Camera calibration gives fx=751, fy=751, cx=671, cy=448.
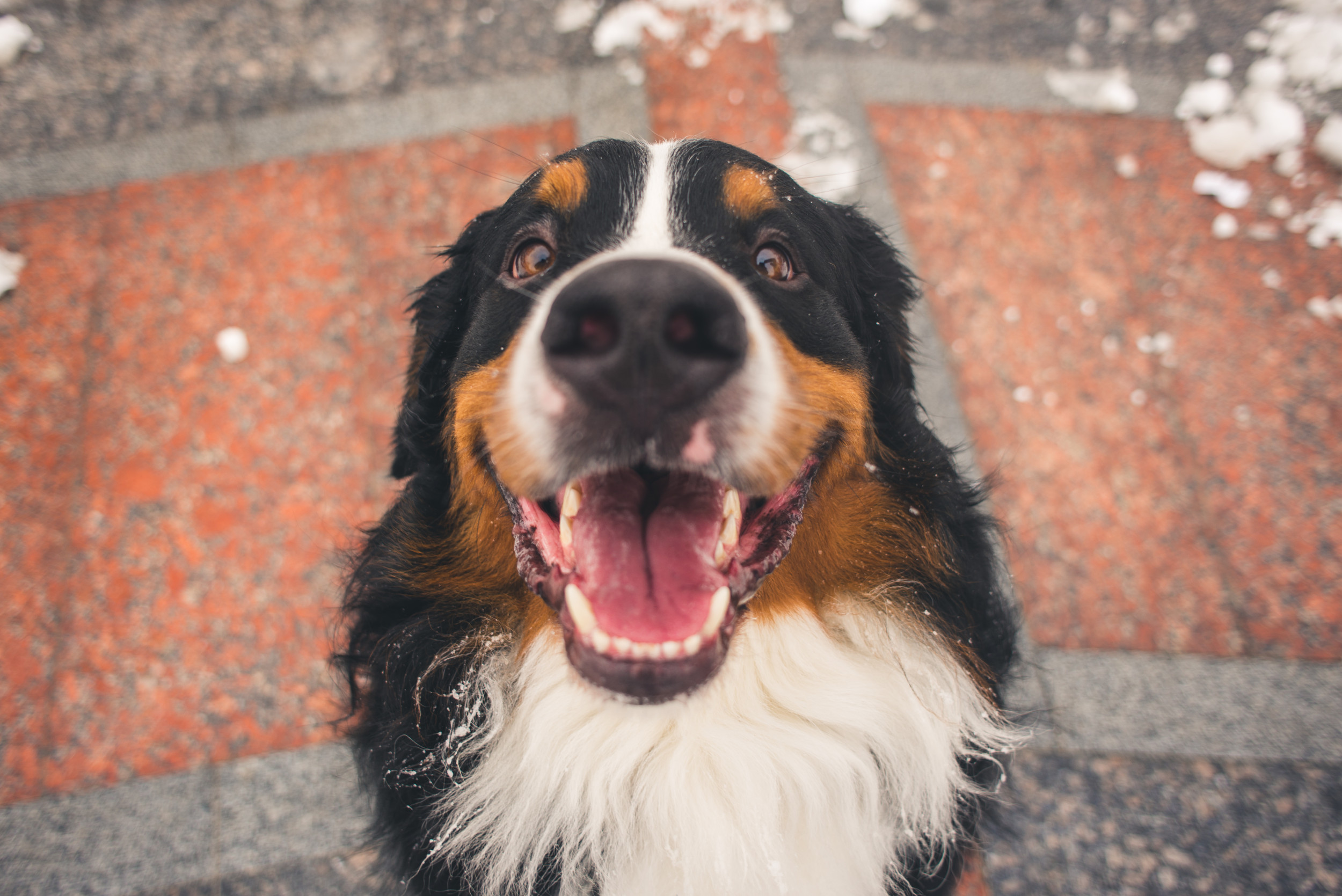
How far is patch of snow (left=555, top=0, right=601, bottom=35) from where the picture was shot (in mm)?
3584

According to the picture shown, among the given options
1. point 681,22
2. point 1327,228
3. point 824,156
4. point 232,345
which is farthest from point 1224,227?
point 232,345

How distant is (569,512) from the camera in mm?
1479

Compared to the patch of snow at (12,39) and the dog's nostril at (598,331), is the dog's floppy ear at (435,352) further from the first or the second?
→ the patch of snow at (12,39)

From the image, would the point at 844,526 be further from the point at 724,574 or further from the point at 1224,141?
the point at 1224,141

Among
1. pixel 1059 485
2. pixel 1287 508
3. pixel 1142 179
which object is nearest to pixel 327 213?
pixel 1059 485

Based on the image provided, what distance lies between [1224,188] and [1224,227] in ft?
0.65

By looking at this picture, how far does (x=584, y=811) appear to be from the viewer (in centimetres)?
163

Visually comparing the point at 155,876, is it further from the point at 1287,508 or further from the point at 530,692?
the point at 1287,508

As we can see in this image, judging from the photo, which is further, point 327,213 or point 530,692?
point 327,213

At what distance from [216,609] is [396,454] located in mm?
1157

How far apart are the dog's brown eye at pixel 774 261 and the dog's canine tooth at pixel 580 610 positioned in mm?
831

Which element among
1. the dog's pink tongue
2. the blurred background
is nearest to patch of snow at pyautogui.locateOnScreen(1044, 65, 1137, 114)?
the blurred background

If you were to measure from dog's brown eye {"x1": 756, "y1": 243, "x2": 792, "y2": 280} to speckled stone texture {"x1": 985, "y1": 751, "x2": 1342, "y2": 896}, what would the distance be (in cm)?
176

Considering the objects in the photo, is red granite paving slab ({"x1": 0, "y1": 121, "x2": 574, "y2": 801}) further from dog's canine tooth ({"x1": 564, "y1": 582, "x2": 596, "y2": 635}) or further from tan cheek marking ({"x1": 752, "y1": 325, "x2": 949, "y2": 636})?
tan cheek marking ({"x1": 752, "y1": 325, "x2": 949, "y2": 636})
